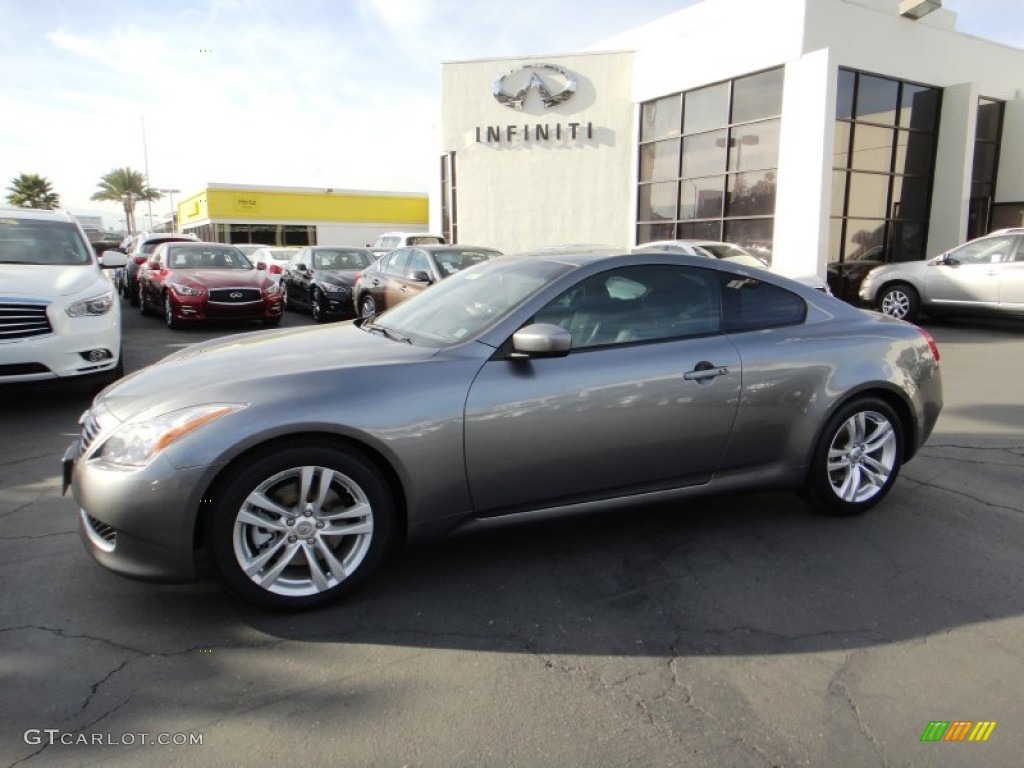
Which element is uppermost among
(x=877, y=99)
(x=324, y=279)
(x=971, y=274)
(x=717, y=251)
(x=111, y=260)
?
(x=877, y=99)

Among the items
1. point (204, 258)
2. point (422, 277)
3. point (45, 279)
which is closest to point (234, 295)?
point (204, 258)

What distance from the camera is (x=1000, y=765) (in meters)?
2.17

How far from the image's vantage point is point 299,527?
2898mm

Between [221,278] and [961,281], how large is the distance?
12340 millimetres

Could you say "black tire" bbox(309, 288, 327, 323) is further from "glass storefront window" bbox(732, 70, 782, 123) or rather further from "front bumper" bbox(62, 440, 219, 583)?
"front bumper" bbox(62, 440, 219, 583)

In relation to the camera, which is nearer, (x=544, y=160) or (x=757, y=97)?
(x=757, y=97)

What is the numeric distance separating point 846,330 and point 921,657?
1871mm

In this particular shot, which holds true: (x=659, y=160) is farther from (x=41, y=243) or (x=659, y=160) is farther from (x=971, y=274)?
(x=41, y=243)

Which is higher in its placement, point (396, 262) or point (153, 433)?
point (396, 262)

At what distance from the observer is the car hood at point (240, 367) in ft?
9.52

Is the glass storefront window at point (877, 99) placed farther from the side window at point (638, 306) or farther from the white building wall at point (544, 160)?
the side window at point (638, 306)

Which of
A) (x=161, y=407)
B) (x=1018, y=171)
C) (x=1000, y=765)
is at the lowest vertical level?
(x=1000, y=765)

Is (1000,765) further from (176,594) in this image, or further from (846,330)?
(176,594)

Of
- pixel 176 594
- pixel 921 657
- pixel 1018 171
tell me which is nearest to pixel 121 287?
pixel 176 594
